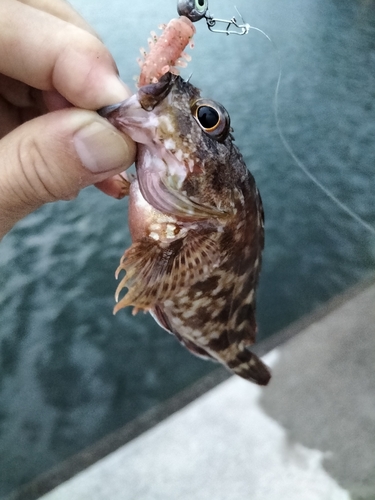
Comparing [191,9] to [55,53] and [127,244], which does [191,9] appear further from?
[127,244]

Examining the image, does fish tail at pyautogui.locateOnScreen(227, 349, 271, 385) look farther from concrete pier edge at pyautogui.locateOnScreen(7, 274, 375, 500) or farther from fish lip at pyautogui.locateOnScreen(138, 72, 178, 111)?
fish lip at pyautogui.locateOnScreen(138, 72, 178, 111)

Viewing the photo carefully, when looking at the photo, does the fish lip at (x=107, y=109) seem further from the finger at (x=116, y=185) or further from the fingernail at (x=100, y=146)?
the finger at (x=116, y=185)

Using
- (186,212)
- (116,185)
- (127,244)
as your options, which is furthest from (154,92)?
(127,244)

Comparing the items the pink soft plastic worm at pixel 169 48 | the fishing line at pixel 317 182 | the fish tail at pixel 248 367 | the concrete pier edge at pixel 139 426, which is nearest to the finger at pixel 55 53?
the pink soft plastic worm at pixel 169 48

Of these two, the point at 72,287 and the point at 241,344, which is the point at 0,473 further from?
the point at 241,344

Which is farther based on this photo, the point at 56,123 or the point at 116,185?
the point at 116,185

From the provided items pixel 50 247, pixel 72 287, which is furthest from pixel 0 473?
pixel 50 247
